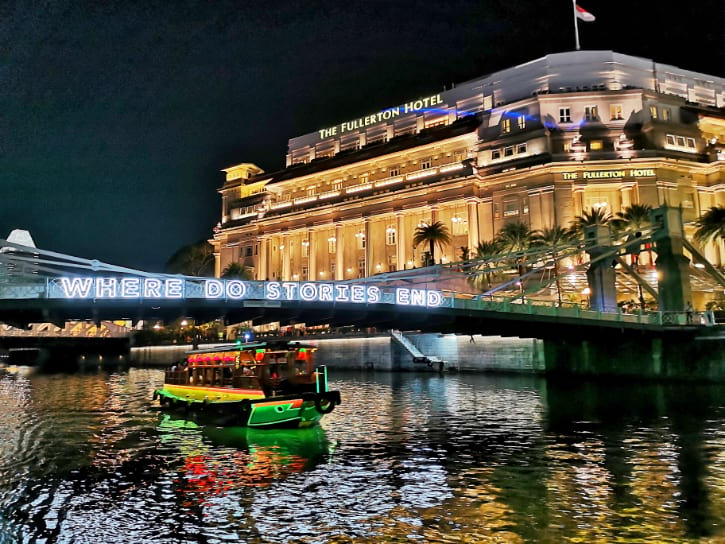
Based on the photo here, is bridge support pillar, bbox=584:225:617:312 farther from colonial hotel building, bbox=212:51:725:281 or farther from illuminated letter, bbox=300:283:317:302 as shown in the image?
colonial hotel building, bbox=212:51:725:281

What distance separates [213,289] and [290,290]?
536 centimetres

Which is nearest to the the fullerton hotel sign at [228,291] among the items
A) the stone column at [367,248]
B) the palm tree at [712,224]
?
the palm tree at [712,224]

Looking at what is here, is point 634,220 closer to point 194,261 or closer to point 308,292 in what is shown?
point 308,292

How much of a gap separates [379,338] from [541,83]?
52076mm

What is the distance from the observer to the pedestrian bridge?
3772 centimetres

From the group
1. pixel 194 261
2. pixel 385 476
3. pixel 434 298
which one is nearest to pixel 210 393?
pixel 434 298

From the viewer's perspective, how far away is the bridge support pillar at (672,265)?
57.2 meters

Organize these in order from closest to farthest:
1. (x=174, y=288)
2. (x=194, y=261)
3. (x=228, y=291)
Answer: (x=174, y=288) < (x=228, y=291) < (x=194, y=261)

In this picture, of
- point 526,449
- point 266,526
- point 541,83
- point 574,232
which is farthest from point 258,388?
point 541,83

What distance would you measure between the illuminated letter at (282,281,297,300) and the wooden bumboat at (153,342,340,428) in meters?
3.89

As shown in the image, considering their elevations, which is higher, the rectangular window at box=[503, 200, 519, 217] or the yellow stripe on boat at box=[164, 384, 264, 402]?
the rectangular window at box=[503, 200, 519, 217]

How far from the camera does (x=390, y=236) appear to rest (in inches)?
4695

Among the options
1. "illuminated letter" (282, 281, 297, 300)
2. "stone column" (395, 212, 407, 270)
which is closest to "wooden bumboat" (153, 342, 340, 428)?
"illuminated letter" (282, 281, 297, 300)

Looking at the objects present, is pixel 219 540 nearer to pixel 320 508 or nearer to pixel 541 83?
pixel 320 508
